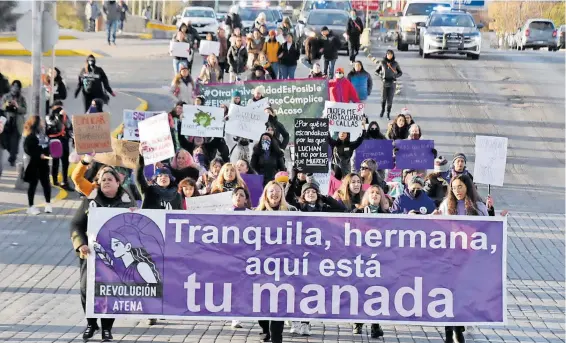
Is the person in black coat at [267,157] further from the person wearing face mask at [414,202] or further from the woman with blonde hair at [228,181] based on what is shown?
the person wearing face mask at [414,202]

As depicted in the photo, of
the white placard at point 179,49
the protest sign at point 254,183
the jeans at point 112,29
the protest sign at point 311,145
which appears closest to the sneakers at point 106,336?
Answer: the protest sign at point 254,183

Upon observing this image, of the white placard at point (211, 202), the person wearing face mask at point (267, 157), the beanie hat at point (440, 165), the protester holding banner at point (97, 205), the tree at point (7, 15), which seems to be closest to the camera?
the protester holding banner at point (97, 205)

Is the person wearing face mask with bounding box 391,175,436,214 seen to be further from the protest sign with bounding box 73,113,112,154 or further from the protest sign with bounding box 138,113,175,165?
the protest sign with bounding box 73,113,112,154

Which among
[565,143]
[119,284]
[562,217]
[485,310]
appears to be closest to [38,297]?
[119,284]

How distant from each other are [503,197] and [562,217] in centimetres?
186

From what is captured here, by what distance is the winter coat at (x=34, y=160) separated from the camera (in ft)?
57.8

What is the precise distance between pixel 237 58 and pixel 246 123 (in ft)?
32.0

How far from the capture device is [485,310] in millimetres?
10430

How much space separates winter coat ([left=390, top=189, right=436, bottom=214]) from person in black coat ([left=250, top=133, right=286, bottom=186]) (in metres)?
5.37

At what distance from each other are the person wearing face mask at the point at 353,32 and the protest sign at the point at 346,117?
14.4 metres

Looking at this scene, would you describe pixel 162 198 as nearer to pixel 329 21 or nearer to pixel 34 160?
pixel 34 160

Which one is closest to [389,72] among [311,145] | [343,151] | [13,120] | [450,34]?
[13,120]

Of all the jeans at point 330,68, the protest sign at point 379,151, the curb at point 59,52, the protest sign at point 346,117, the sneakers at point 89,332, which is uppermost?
the protest sign at point 346,117

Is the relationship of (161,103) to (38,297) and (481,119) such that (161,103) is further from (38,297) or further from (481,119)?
(38,297)
